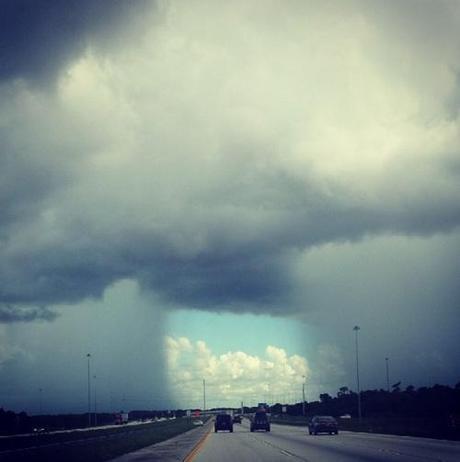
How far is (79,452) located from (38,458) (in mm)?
6280

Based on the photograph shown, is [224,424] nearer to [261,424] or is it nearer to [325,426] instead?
[261,424]

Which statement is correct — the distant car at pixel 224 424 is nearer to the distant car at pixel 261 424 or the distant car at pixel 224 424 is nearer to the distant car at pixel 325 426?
the distant car at pixel 261 424

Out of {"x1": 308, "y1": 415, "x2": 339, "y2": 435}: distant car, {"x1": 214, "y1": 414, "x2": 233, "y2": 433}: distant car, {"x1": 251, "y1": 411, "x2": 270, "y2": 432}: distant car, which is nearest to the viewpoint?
{"x1": 308, "y1": 415, "x2": 339, "y2": 435}: distant car

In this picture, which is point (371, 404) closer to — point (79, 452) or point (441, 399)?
point (441, 399)

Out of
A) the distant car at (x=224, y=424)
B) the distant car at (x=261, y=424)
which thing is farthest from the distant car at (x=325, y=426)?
the distant car at (x=224, y=424)

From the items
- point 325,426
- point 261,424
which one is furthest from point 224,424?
point 325,426

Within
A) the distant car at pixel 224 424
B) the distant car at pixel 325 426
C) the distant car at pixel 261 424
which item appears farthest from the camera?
the distant car at pixel 261 424

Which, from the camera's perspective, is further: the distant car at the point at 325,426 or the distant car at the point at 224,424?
the distant car at the point at 224,424

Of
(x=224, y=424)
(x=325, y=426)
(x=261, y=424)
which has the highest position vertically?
(x=325, y=426)

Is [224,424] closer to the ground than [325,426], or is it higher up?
closer to the ground

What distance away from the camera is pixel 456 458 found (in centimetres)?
2748

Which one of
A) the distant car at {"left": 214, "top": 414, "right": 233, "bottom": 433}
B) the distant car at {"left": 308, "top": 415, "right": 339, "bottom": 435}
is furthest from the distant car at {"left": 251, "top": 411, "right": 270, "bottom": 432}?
the distant car at {"left": 308, "top": 415, "right": 339, "bottom": 435}

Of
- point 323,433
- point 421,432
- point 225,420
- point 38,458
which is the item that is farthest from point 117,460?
point 225,420

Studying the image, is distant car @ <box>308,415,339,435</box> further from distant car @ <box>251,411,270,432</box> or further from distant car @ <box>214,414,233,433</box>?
distant car @ <box>214,414,233,433</box>
